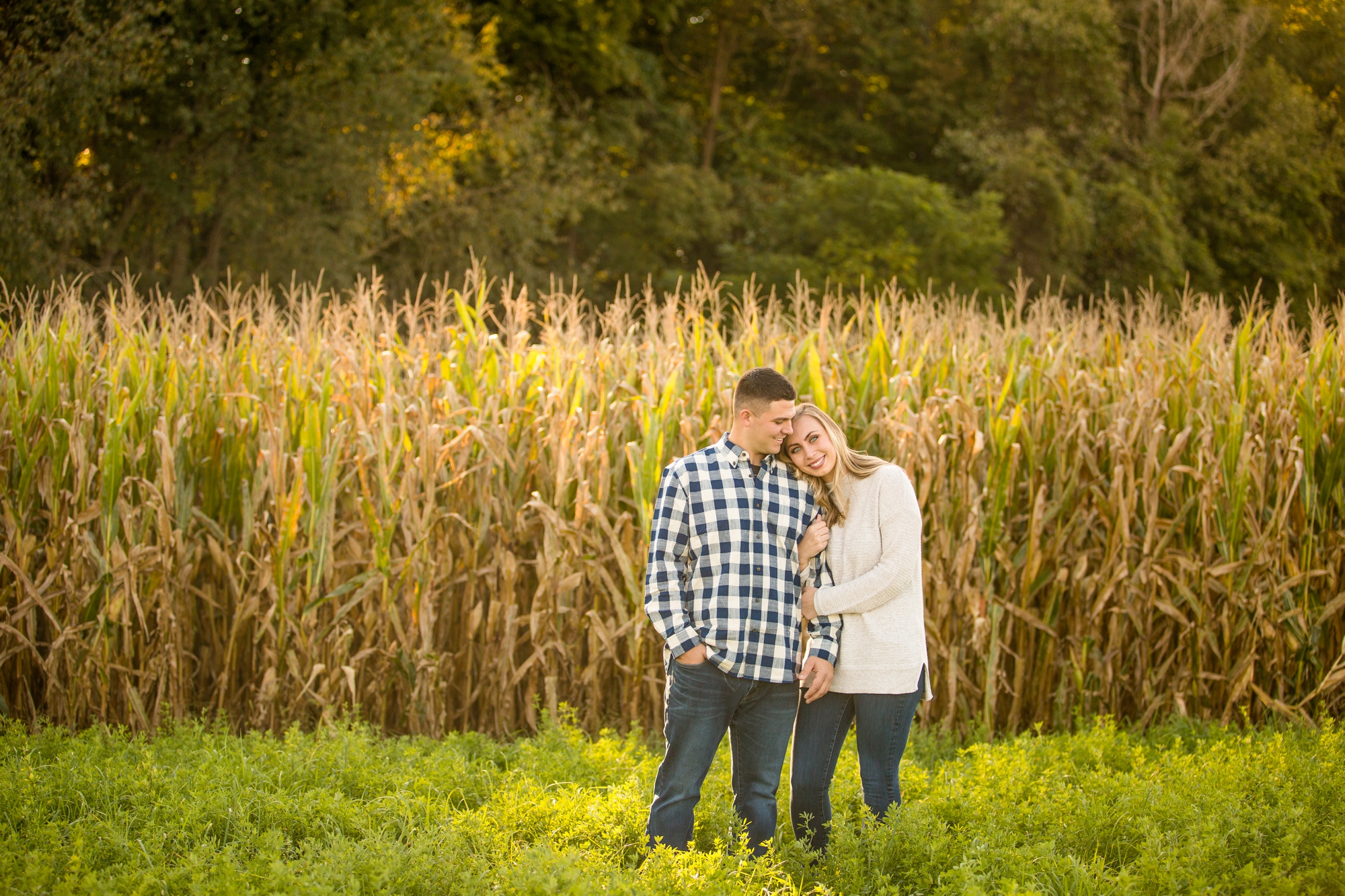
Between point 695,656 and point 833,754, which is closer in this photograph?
point 695,656

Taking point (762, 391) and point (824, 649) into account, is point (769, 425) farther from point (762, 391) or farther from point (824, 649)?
point (824, 649)

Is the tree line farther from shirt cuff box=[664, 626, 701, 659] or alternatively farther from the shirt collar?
shirt cuff box=[664, 626, 701, 659]

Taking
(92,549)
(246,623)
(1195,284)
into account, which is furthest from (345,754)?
(1195,284)

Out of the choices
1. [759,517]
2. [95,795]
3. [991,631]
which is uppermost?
[759,517]

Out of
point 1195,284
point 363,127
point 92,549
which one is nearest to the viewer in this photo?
point 92,549

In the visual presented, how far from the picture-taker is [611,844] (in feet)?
11.5

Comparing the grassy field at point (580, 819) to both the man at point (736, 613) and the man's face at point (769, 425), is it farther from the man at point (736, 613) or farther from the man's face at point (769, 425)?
the man's face at point (769, 425)

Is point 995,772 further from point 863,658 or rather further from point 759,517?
point 759,517

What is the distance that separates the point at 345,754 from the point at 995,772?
8.22ft

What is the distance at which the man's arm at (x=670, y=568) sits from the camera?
3082 mm

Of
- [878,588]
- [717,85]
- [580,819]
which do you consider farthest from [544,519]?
[717,85]

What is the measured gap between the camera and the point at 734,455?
324 cm

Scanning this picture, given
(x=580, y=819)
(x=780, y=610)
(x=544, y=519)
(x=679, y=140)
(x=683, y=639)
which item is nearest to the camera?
(x=683, y=639)

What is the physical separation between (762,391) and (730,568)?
55 cm
